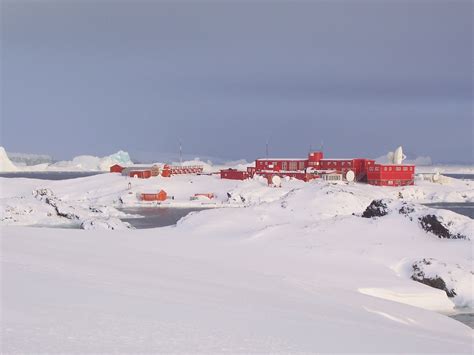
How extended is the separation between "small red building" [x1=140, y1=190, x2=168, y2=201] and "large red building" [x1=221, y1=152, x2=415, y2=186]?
56.7ft

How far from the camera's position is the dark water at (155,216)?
51.0 m

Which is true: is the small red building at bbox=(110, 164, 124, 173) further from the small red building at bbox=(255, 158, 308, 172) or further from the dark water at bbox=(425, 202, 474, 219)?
the dark water at bbox=(425, 202, 474, 219)

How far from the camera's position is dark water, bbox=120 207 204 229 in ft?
167

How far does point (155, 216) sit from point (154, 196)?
20.8 m

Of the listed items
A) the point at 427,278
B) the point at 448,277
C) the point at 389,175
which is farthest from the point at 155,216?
the point at 389,175

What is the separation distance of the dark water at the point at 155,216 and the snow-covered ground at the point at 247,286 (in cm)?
1771

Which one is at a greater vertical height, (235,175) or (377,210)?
(235,175)

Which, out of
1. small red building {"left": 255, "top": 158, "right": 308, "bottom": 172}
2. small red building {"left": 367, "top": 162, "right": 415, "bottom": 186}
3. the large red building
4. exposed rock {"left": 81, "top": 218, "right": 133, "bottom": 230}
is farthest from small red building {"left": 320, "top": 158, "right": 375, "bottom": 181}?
exposed rock {"left": 81, "top": 218, "right": 133, "bottom": 230}

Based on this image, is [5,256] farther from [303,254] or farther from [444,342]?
[303,254]

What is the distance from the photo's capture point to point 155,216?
5994cm

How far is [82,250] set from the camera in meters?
16.0

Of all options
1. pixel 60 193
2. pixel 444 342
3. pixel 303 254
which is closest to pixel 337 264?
pixel 303 254

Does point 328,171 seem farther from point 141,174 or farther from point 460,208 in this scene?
point 141,174

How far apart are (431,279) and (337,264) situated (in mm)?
3573
